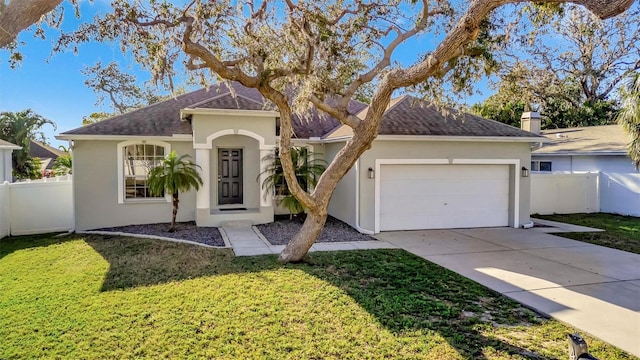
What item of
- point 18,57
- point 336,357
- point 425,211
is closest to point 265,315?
point 336,357

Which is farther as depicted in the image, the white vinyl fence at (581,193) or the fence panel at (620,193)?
the white vinyl fence at (581,193)

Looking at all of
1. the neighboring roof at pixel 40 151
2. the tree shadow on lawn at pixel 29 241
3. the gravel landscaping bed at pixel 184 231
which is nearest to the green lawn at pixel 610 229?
the gravel landscaping bed at pixel 184 231

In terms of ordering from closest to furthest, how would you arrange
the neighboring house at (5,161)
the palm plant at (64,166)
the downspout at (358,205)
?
the downspout at (358,205) → the neighboring house at (5,161) → the palm plant at (64,166)

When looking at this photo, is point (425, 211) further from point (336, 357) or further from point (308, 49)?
point (336, 357)

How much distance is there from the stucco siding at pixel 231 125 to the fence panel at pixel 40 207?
479cm

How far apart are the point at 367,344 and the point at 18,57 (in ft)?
20.6

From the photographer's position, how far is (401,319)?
5609mm

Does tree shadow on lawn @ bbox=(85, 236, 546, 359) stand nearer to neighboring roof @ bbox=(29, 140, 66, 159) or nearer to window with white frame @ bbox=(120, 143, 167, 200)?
window with white frame @ bbox=(120, 143, 167, 200)

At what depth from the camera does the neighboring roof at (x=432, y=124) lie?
12.3 m

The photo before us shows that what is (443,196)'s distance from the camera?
41.7 ft

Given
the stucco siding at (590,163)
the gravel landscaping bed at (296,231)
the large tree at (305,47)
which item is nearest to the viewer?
the large tree at (305,47)

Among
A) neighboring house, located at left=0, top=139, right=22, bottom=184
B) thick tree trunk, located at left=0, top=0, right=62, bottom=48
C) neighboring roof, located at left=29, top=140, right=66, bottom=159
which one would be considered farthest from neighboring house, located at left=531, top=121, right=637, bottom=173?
neighboring roof, located at left=29, top=140, right=66, bottom=159

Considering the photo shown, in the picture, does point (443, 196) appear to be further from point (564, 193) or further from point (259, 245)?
point (564, 193)

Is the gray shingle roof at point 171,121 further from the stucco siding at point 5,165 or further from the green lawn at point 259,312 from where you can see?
the stucco siding at point 5,165
